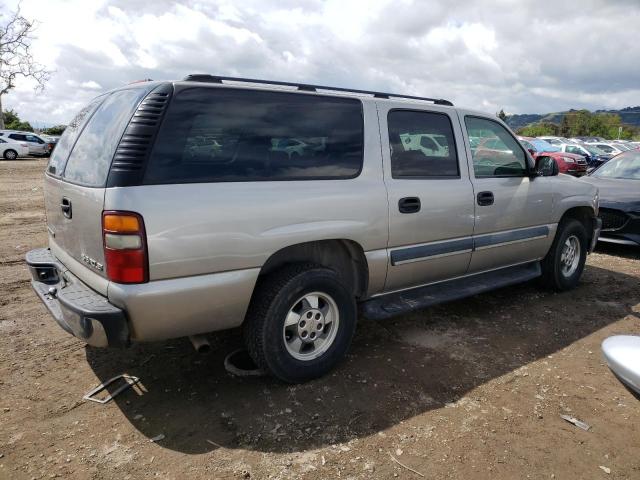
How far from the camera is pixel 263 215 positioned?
284 centimetres

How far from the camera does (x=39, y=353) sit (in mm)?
3645

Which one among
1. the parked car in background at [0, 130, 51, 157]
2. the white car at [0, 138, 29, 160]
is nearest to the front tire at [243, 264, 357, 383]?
the parked car in background at [0, 130, 51, 157]

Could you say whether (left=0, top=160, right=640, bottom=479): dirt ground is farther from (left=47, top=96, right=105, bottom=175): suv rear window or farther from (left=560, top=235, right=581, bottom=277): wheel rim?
(left=47, top=96, right=105, bottom=175): suv rear window

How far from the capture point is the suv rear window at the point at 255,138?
2654 mm

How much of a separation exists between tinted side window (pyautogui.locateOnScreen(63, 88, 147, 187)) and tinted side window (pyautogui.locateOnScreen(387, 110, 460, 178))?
5.94ft

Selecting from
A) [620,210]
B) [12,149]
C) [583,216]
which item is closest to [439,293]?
[583,216]

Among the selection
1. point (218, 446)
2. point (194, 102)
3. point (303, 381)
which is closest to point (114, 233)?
point (194, 102)

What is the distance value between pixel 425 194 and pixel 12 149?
25.8m

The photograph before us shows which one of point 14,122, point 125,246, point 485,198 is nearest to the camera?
point 125,246

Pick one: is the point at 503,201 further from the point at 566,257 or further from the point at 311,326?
the point at 311,326

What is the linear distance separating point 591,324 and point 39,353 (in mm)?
4729

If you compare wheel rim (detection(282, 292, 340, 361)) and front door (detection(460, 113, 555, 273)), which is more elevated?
front door (detection(460, 113, 555, 273))

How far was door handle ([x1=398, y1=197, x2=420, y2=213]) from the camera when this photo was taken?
3.51 metres

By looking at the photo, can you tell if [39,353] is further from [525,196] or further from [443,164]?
[525,196]
